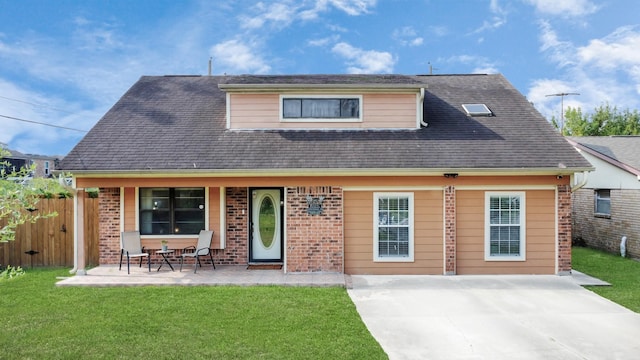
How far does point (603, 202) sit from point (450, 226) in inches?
302

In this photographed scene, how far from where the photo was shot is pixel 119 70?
54.1 feet

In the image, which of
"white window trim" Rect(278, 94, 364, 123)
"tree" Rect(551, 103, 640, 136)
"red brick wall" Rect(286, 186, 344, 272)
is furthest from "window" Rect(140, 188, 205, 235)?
"tree" Rect(551, 103, 640, 136)

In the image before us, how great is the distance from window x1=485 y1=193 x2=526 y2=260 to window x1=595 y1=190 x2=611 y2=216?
6000 millimetres

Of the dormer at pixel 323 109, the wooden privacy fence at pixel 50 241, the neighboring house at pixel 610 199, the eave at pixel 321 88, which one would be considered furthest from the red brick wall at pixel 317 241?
the neighboring house at pixel 610 199

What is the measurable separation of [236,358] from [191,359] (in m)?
0.53

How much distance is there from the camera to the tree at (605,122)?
2962cm

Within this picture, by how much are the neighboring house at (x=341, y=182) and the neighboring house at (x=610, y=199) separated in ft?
12.9

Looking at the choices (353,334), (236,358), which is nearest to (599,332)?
(353,334)

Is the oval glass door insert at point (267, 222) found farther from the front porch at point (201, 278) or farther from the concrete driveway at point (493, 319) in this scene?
the concrete driveway at point (493, 319)

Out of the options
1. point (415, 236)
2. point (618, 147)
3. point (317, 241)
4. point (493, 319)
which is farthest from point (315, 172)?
point (618, 147)

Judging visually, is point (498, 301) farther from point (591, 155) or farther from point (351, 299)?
point (591, 155)

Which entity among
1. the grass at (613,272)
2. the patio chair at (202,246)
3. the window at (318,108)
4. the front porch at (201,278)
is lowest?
the grass at (613,272)

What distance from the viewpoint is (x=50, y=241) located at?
9.88 m

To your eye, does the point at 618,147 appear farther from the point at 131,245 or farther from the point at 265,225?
the point at 131,245
